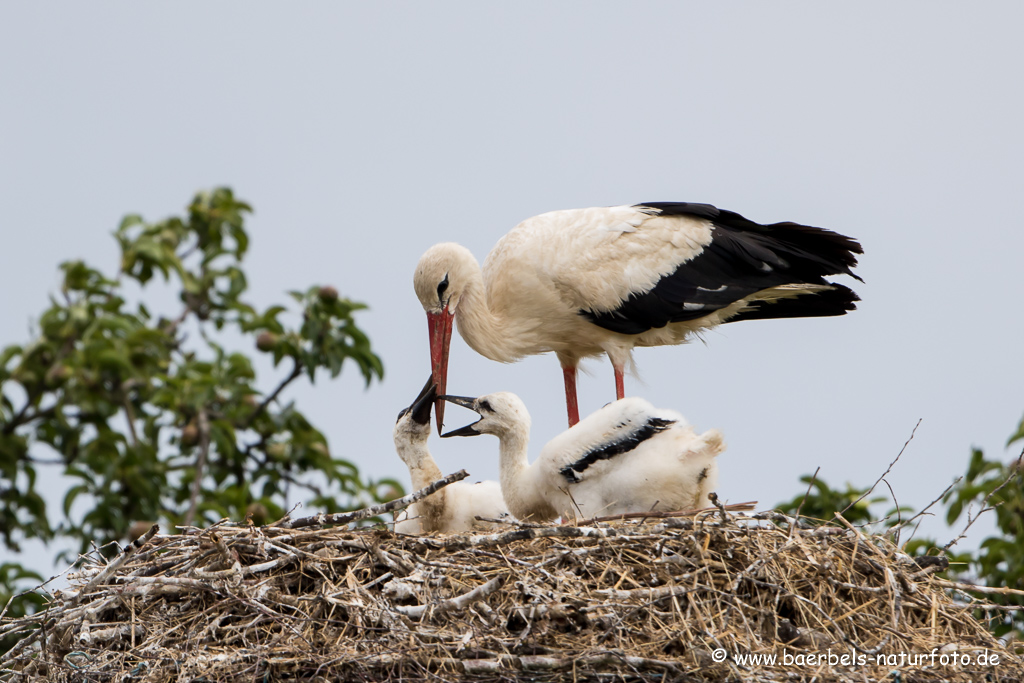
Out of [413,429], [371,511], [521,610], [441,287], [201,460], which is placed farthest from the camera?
[201,460]

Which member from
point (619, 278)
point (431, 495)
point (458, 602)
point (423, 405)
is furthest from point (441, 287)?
point (458, 602)

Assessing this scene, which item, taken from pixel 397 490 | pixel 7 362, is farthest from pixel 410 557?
pixel 7 362

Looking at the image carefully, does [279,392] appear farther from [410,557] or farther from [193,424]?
[410,557]

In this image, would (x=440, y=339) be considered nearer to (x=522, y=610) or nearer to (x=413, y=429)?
(x=413, y=429)

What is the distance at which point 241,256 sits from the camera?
329 inches

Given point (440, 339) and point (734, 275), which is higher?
point (734, 275)

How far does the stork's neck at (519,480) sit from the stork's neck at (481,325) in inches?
32.5

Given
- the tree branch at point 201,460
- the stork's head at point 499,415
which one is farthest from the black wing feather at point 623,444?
the tree branch at point 201,460

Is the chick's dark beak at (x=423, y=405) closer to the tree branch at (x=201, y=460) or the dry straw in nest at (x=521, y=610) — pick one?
the dry straw in nest at (x=521, y=610)

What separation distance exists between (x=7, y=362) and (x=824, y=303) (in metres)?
5.00

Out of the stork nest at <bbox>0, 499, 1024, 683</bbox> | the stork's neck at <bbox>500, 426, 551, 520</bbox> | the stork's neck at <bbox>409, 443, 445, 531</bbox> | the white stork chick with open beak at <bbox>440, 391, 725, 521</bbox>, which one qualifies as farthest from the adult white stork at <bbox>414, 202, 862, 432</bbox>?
the stork nest at <bbox>0, 499, 1024, 683</bbox>

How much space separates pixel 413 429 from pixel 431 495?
38 centimetres

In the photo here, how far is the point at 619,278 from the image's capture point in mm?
5848

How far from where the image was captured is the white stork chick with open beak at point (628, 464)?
4629mm
